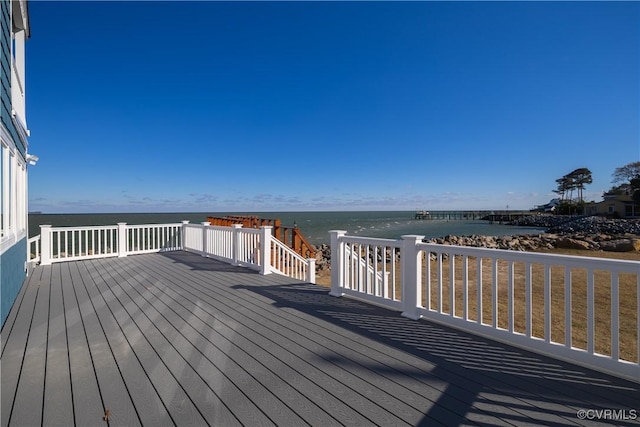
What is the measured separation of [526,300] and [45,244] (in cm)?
847

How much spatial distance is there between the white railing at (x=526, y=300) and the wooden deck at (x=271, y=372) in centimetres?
13

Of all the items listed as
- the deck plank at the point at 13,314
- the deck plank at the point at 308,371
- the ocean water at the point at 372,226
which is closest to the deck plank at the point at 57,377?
the deck plank at the point at 13,314

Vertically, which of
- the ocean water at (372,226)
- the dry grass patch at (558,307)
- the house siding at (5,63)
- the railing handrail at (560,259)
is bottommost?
the ocean water at (372,226)

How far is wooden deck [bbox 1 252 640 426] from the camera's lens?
1.57 meters

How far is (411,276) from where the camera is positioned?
124 inches

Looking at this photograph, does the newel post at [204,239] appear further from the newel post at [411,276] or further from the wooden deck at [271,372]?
the newel post at [411,276]

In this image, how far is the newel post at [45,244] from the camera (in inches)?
248

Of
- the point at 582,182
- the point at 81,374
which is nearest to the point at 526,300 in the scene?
the point at 81,374

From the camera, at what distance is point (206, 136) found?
18.2 metres

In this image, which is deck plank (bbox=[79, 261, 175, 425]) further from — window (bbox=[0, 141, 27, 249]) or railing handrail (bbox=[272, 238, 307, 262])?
railing handrail (bbox=[272, 238, 307, 262])

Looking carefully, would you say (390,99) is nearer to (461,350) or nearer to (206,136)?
(206,136)

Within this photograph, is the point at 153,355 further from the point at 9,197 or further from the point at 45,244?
the point at 45,244

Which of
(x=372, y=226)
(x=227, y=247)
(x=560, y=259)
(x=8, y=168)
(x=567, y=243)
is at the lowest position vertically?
(x=372, y=226)

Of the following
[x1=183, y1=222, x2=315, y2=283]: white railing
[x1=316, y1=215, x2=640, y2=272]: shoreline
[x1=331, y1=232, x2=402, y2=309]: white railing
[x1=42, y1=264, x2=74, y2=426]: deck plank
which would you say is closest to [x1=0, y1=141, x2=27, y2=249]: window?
[x1=42, y1=264, x2=74, y2=426]: deck plank
